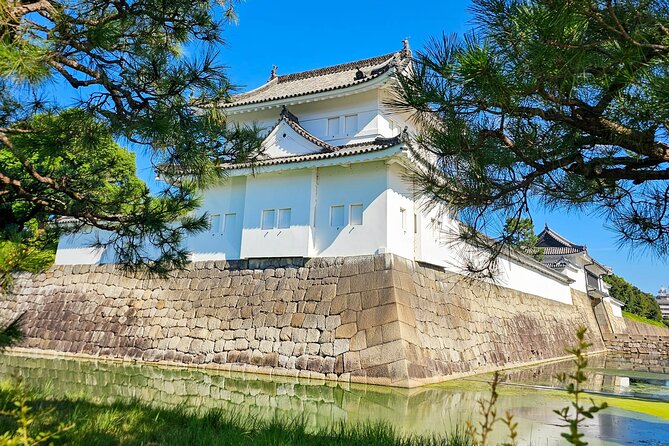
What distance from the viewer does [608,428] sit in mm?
4316

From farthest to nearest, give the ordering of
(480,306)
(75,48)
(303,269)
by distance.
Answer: (480,306) < (303,269) < (75,48)

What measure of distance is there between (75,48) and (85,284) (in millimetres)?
9098

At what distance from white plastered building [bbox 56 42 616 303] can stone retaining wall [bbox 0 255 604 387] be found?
340 mm

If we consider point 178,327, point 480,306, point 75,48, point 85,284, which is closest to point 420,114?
point 75,48

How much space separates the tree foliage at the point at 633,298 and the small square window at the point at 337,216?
25111 mm

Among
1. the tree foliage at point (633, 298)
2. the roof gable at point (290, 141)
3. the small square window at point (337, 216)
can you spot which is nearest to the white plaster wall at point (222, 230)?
the roof gable at point (290, 141)

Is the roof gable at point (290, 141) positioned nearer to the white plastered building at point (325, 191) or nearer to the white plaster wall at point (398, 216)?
the white plastered building at point (325, 191)

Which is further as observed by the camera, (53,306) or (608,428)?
(53,306)

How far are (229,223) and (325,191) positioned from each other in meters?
2.25

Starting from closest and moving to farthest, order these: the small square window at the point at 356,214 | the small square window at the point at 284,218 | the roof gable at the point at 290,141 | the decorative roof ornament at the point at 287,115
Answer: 1. the small square window at the point at 356,214
2. the small square window at the point at 284,218
3. the roof gable at the point at 290,141
4. the decorative roof ornament at the point at 287,115

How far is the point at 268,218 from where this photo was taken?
27.7ft

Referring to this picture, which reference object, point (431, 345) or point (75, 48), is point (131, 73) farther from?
point (431, 345)

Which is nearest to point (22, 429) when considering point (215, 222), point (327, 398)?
point (327, 398)

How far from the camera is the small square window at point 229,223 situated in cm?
892
